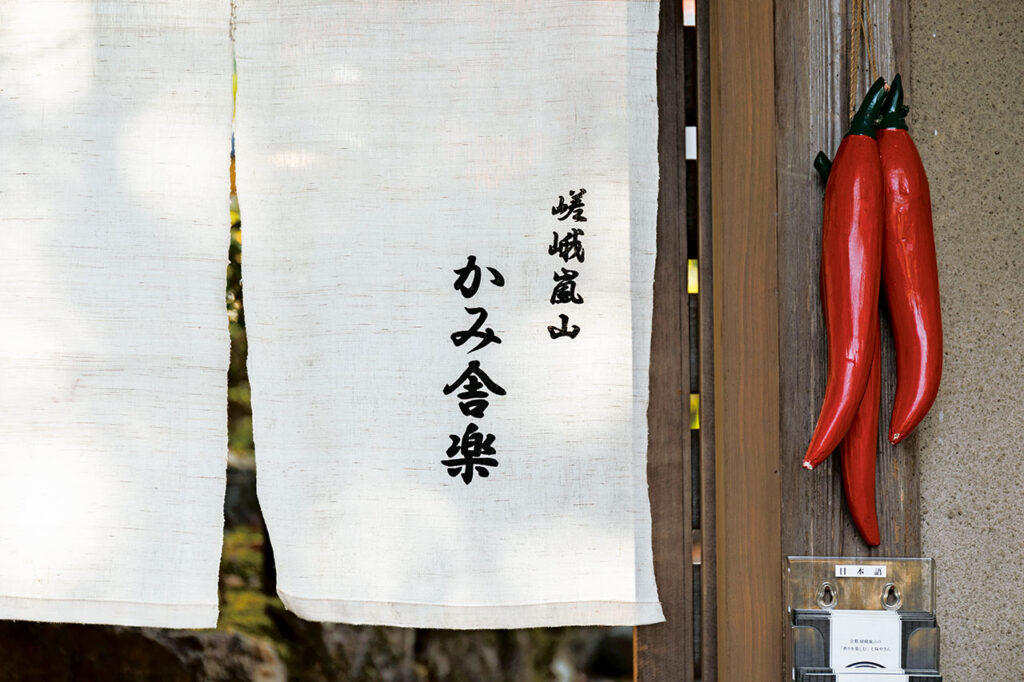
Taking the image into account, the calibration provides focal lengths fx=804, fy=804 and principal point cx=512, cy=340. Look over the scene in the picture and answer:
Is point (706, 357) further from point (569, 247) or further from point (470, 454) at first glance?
point (470, 454)

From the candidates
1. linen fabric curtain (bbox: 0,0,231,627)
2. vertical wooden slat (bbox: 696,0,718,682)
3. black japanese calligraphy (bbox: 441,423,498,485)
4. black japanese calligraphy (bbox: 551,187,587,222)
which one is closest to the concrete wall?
vertical wooden slat (bbox: 696,0,718,682)

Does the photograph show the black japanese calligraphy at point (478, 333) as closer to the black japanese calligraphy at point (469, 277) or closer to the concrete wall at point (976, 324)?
the black japanese calligraphy at point (469, 277)

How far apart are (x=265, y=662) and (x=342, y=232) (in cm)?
101

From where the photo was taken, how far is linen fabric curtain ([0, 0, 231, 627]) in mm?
1737

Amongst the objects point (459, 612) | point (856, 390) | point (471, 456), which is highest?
point (856, 390)

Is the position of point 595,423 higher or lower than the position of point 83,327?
lower

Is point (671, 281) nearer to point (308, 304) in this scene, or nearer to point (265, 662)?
point (308, 304)

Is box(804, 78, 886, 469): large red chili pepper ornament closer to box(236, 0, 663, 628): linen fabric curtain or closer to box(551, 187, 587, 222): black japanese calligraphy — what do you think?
box(236, 0, 663, 628): linen fabric curtain

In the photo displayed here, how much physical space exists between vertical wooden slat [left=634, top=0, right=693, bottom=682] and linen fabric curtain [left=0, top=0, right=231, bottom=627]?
3.15 feet

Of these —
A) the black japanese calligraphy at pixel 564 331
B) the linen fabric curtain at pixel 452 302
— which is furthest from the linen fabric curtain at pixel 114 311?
the black japanese calligraphy at pixel 564 331

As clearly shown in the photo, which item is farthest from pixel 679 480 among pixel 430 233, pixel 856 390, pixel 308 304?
pixel 308 304

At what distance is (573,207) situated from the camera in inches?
67.9

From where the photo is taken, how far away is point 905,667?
64.4 inches

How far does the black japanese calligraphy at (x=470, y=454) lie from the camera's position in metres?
1.71
